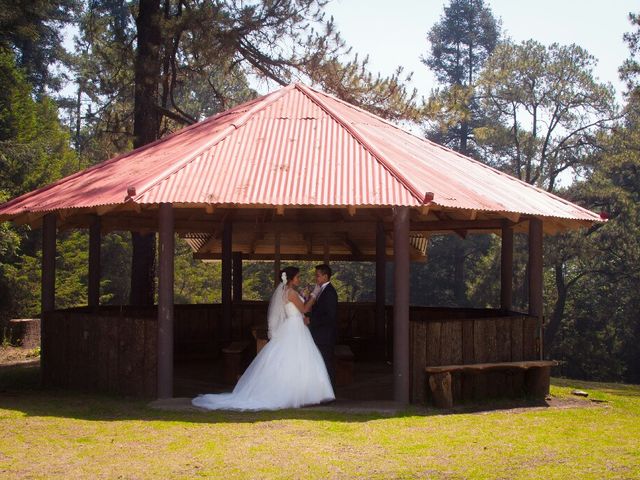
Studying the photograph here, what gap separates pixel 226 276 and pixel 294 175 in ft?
18.9

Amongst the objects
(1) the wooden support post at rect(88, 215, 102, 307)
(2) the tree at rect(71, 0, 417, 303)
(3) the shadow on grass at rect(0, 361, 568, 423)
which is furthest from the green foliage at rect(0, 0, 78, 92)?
(3) the shadow on grass at rect(0, 361, 568, 423)

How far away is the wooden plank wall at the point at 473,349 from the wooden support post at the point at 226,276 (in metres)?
5.96

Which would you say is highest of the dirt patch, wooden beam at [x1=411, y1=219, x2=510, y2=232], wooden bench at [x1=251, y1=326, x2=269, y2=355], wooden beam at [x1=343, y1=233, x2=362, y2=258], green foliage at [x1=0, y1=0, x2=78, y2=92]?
green foliage at [x1=0, y1=0, x2=78, y2=92]

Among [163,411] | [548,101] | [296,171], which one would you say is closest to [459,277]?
[548,101]

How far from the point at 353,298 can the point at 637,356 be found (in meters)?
17.7

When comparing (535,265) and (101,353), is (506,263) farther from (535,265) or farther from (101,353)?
(101,353)

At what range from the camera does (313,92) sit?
16391 mm

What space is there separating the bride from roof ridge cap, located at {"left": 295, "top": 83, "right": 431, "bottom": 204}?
1.90 metres

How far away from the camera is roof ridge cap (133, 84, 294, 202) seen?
476 inches

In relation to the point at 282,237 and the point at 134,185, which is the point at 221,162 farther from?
the point at 282,237

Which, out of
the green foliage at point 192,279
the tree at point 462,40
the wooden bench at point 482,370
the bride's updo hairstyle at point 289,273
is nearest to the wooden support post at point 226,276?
the bride's updo hairstyle at point 289,273

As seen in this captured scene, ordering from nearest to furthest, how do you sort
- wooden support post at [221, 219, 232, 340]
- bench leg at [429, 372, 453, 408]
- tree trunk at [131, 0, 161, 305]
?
bench leg at [429, 372, 453, 408]
wooden support post at [221, 219, 232, 340]
tree trunk at [131, 0, 161, 305]

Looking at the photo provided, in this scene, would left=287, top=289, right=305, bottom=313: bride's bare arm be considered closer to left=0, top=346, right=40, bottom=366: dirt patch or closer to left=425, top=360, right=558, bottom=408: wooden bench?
left=425, top=360, right=558, bottom=408: wooden bench

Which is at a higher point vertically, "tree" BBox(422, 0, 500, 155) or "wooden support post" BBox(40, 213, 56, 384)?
"tree" BBox(422, 0, 500, 155)
